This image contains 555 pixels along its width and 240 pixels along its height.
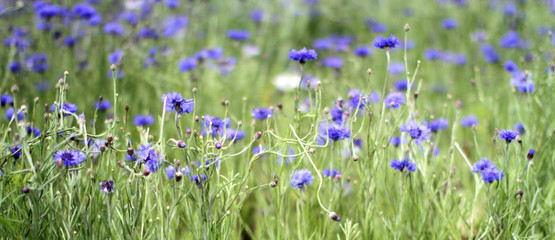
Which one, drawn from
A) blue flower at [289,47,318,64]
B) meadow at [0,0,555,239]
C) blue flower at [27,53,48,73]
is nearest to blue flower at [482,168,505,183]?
meadow at [0,0,555,239]

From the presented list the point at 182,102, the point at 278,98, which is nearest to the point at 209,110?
the point at 278,98

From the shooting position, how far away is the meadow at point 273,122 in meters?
1.42

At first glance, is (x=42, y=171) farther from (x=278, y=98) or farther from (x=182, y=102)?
(x=278, y=98)

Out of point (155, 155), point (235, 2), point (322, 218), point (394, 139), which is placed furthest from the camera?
point (235, 2)

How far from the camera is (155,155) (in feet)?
4.43

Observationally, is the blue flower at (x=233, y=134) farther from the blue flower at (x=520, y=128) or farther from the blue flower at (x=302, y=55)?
the blue flower at (x=520, y=128)

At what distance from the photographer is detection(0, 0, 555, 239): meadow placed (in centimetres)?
142

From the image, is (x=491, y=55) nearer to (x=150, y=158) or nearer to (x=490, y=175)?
(x=490, y=175)

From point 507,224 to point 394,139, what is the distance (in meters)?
0.59

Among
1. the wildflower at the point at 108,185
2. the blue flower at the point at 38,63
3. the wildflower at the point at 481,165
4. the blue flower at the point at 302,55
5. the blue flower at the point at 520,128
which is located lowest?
the wildflower at the point at 108,185

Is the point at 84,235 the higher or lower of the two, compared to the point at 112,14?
lower

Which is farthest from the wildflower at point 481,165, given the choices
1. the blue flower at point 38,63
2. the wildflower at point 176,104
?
the blue flower at point 38,63

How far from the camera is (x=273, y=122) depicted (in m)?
2.54

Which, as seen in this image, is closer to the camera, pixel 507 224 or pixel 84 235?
pixel 84 235
